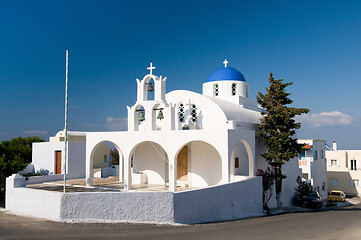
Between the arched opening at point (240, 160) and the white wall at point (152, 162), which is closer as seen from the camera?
the arched opening at point (240, 160)

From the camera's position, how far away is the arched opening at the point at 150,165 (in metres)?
18.1

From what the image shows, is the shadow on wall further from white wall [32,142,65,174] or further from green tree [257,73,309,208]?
white wall [32,142,65,174]

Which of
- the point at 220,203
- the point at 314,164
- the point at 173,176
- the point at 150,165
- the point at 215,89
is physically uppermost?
the point at 215,89

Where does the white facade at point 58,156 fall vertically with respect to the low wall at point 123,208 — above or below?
above

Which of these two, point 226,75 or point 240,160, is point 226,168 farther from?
point 226,75

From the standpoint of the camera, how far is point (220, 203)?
513 inches

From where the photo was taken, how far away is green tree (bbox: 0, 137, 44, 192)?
59.2 ft

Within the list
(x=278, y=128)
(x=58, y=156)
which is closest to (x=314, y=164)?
(x=278, y=128)

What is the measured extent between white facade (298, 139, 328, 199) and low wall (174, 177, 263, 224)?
11747 millimetres

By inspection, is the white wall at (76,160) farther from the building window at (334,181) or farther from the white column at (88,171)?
the building window at (334,181)

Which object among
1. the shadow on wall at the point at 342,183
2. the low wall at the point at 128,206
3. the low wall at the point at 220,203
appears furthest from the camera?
the shadow on wall at the point at 342,183

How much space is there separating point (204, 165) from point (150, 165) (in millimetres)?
3337

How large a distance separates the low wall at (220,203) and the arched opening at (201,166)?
2.11 meters

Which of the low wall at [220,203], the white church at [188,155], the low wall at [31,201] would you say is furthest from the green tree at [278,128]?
the low wall at [31,201]
